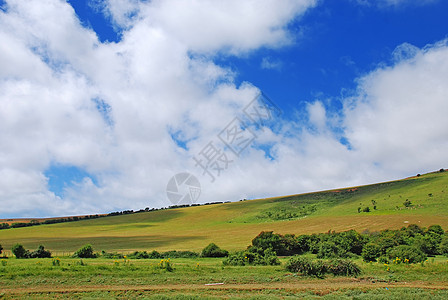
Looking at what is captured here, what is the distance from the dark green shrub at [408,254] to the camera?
2585cm

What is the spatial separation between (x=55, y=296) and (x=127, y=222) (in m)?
94.7

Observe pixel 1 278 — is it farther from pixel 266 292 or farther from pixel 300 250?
pixel 300 250

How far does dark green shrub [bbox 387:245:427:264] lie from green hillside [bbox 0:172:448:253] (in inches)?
1076

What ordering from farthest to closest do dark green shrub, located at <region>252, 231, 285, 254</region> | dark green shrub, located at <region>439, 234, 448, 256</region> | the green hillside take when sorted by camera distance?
the green hillside → dark green shrub, located at <region>252, 231, 285, 254</region> → dark green shrub, located at <region>439, 234, 448, 256</region>

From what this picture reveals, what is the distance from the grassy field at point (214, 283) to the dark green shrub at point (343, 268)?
0.57 meters

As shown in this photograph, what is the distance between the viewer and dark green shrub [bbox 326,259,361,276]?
2178 centimetres

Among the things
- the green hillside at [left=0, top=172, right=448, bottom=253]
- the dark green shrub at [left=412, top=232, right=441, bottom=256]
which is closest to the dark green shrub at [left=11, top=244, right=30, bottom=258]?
the green hillside at [left=0, top=172, right=448, bottom=253]

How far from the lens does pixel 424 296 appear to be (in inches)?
624

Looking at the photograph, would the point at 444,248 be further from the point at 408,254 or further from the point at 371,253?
the point at 408,254

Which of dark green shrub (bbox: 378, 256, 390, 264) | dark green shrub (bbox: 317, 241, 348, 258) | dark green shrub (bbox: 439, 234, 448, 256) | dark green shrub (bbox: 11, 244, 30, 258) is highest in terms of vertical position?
dark green shrub (bbox: 11, 244, 30, 258)

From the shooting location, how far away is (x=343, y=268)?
72.2ft

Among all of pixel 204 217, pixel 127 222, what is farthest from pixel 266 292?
pixel 127 222

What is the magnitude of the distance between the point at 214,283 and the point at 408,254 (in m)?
17.1

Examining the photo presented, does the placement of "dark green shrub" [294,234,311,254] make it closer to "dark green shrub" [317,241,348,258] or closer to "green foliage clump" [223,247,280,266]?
"dark green shrub" [317,241,348,258]
